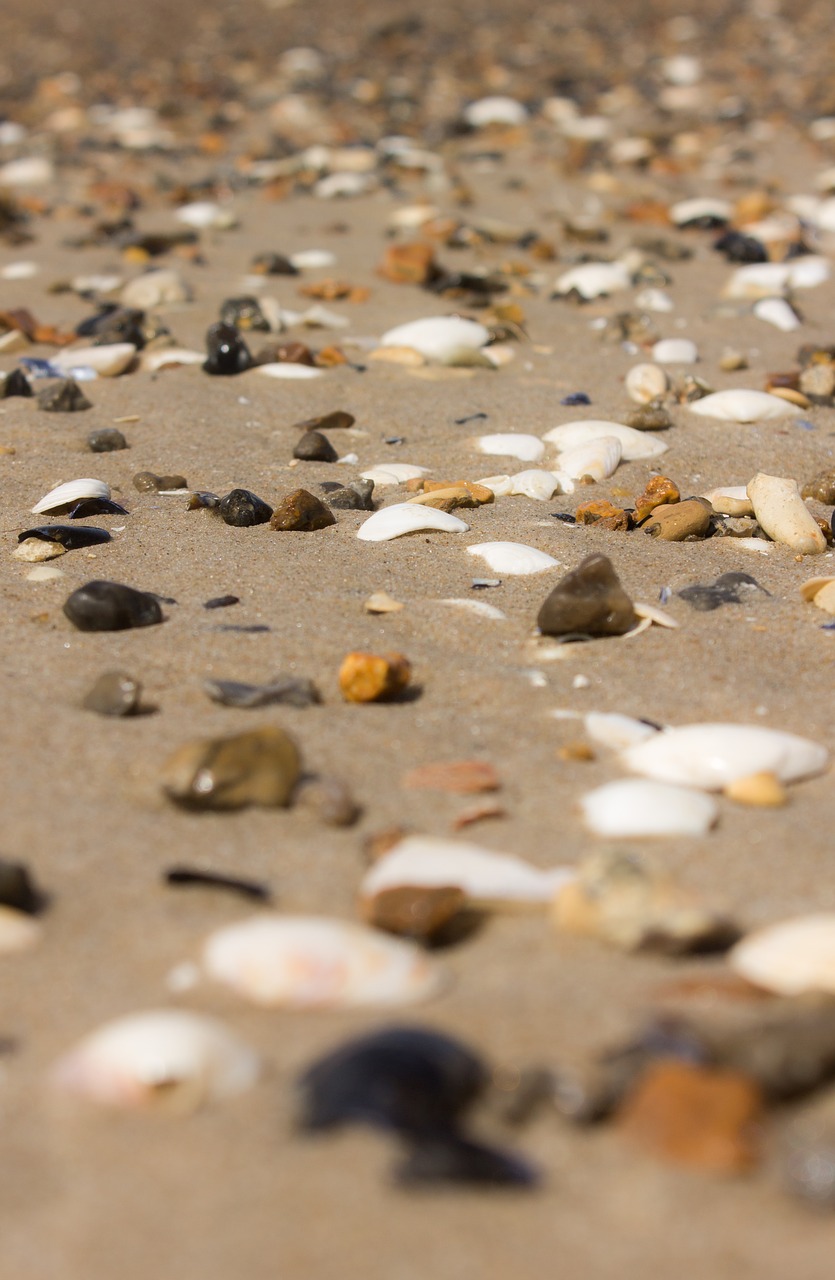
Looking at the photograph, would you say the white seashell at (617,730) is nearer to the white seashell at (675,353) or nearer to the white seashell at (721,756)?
the white seashell at (721,756)

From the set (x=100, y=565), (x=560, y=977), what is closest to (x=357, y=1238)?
(x=560, y=977)

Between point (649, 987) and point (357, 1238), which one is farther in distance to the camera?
point (649, 987)

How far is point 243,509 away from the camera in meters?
2.55

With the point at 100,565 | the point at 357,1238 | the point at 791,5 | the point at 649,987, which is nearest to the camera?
the point at 357,1238

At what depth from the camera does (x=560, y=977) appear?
126cm

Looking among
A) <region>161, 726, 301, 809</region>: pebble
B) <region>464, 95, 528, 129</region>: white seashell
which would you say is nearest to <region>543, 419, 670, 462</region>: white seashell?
<region>161, 726, 301, 809</region>: pebble

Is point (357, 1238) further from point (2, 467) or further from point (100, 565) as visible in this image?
point (2, 467)

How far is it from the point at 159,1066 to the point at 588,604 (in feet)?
3.82

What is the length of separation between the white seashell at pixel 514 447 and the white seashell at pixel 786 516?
1.88ft

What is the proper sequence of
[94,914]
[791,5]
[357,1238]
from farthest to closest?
[791,5]
[94,914]
[357,1238]

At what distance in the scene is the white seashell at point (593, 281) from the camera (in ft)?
13.8

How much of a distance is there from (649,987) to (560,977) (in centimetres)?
9

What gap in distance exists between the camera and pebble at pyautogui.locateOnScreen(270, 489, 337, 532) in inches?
99.3

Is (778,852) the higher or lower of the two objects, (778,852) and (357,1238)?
the lower
